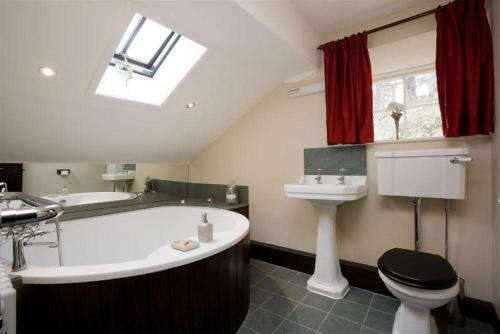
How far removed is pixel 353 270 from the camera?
2.07 meters

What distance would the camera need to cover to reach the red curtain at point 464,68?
1.54 metres

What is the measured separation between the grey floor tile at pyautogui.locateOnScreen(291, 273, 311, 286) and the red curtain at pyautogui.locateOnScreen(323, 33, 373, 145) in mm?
1309

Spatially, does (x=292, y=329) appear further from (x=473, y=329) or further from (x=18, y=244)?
(x=18, y=244)

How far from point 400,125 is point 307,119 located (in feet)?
2.65

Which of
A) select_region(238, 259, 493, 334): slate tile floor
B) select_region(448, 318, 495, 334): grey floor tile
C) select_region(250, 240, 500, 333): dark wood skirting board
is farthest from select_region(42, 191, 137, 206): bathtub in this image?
select_region(448, 318, 495, 334): grey floor tile

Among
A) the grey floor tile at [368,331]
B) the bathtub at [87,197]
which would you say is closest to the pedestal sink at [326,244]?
the grey floor tile at [368,331]

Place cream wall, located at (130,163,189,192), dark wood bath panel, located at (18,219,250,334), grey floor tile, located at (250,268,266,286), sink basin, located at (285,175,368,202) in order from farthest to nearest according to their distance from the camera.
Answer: cream wall, located at (130,163,189,192)
grey floor tile, located at (250,268,266,286)
sink basin, located at (285,175,368,202)
dark wood bath panel, located at (18,219,250,334)

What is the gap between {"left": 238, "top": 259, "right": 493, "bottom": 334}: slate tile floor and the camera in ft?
5.08

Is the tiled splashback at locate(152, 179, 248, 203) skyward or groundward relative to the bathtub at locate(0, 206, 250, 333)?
skyward

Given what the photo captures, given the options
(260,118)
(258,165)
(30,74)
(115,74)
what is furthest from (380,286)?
(30,74)

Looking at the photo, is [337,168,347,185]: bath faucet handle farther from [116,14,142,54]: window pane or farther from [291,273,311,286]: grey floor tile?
[116,14,142,54]: window pane

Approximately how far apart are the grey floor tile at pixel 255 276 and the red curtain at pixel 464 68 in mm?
1944

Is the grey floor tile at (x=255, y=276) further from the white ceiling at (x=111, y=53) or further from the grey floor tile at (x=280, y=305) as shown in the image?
the white ceiling at (x=111, y=53)

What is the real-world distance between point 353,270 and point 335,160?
100 cm
